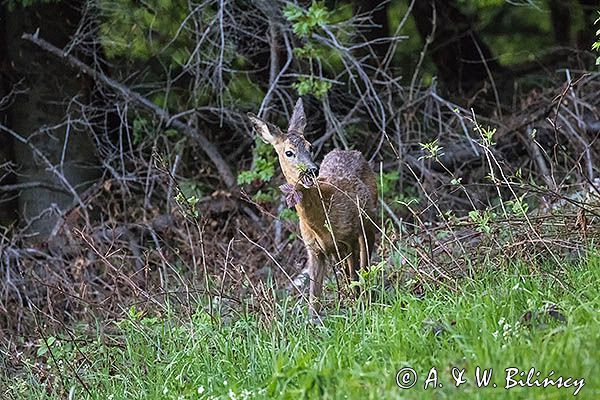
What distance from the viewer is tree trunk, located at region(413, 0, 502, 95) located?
39.7ft

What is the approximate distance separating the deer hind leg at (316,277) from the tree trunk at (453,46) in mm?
5987

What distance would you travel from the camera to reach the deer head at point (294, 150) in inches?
236

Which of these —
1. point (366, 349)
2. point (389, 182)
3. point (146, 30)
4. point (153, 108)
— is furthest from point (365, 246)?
point (146, 30)

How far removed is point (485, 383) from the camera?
3.61 m

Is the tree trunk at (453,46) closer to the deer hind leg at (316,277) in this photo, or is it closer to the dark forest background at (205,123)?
the dark forest background at (205,123)

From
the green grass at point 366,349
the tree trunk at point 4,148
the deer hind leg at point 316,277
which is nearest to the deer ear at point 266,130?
the deer hind leg at point 316,277

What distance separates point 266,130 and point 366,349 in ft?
7.39

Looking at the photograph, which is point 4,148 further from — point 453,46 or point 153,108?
point 453,46

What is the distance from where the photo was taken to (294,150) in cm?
616

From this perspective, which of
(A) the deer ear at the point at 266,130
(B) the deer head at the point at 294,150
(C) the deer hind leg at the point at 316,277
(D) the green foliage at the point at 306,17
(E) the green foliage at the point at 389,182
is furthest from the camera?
(E) the green foliage at the point at 389,182

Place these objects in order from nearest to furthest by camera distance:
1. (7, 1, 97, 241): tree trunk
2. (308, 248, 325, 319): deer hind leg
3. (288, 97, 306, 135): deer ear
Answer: (308, 248, 325, 319): deer hind leg
(288, 97, 306, 135): deer ear
(7, 1, 97, 241): tree trunk

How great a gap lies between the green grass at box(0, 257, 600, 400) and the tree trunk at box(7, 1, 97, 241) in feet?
15.9

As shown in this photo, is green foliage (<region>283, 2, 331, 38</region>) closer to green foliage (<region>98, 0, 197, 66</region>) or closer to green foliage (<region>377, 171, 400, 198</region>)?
green foliage (<region>98, 0, 197, 66</region>)

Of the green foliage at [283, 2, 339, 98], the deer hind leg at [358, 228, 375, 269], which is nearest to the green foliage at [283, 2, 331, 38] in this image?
the green foliage at [283, 2, 339, 98]
